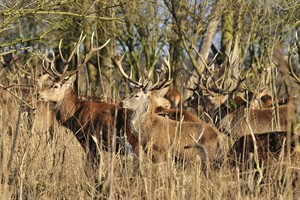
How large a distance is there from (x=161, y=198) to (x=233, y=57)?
262 inches

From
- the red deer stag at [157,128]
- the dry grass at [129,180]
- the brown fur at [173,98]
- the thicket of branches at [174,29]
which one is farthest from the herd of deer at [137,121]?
the brown fur at [173,98]

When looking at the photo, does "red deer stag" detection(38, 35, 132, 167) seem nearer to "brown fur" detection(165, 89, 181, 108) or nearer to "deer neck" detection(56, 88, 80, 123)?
"deer neck" detection(56, 88, 80, 123)

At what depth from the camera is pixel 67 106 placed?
28.0 feet

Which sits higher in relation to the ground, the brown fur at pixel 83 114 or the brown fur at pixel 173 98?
the brown fur at pixel 173 98

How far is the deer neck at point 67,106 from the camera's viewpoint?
8.45 meters

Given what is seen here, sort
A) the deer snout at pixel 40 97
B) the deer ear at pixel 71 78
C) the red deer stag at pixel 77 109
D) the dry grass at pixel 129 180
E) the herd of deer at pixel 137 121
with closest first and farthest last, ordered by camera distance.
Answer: the dry grass at pixel 129 180
the herd of deer at pixel 137 121
the red deer stag at pixel 77 109
the deer snout at pixel 40 97
the deer ear at pixel 71 78

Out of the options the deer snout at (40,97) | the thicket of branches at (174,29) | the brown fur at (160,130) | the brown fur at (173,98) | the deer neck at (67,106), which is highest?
the thicket of branches at (174,29)

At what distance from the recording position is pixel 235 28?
44.2 ft

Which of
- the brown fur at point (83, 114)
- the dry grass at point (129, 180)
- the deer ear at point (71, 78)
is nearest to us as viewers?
the dry grass at point (129, 180)

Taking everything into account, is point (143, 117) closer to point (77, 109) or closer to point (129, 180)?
point (77, 109)

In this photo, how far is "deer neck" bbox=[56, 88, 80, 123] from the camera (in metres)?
8.45

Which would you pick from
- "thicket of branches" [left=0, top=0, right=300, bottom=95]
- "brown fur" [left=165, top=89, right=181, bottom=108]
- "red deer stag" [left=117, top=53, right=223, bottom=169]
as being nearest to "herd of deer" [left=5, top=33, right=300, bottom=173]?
"red deer stag" [left=117, top=53, right=223, bottom=169]

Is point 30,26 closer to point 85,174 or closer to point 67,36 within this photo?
point 67,36

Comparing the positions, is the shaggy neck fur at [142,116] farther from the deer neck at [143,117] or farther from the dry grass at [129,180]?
the dry grass at [129,180]
